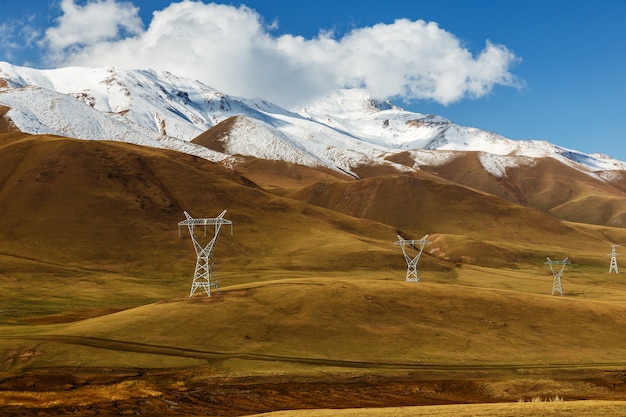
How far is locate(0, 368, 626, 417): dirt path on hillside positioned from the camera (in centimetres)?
6399

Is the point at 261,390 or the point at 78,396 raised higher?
the point at 261,390

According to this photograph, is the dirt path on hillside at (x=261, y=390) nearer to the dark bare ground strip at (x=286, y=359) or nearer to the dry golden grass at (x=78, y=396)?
the dry golden grass at (x=78, y=396)

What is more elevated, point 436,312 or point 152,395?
point 436,312

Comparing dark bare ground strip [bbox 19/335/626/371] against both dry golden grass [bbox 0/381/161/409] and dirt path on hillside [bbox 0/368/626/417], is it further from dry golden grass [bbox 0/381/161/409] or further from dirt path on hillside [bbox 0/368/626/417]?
dry golden grass [bbox 0/381/161/409]

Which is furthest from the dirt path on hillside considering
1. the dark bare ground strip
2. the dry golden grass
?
the dark bare ground strip

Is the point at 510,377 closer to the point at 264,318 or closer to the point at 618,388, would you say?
the point at 618,388

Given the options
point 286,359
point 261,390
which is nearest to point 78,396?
point 261,390

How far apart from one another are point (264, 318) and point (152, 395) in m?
31.9

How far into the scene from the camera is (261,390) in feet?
235

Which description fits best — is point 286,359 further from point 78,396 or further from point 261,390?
point 78,396

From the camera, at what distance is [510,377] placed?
7819 cm

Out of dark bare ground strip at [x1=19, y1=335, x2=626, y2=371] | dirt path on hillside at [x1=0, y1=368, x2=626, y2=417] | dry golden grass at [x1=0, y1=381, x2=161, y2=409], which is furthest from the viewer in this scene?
dark bare ground strip at [x1=19, y1=335, x2=626, y2=371]

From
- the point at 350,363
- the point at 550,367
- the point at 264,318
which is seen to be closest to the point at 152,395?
the point at 350,363

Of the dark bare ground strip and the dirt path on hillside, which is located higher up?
the dark bare ground strip
